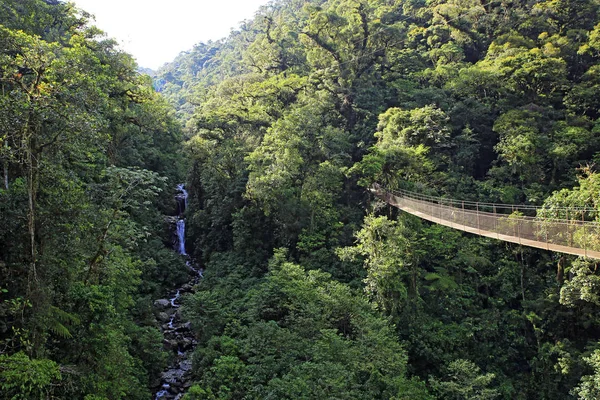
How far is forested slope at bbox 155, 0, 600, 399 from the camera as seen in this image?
30.3 feet

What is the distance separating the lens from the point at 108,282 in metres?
8.32

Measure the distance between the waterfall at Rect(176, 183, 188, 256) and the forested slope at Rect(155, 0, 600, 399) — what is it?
896 millimetres

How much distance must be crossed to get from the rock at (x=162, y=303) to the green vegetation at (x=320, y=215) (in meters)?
0.46

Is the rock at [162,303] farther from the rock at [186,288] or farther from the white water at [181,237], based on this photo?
the white water at [181,237]

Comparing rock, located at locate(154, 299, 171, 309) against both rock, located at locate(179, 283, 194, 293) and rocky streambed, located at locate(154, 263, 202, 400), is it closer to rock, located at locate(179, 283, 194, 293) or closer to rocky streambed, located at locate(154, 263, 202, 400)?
rocky streambed, located at locate(154, 263, 202, 400)

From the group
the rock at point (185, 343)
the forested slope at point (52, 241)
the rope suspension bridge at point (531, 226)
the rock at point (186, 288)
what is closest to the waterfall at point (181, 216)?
the rock at point (186, 288)

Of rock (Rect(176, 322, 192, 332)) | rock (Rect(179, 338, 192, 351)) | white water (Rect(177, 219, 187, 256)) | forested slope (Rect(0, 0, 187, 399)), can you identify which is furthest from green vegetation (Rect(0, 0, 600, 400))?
white water (Rect(177, 219, 187, 256))

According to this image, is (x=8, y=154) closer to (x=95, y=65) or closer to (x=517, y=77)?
(x=95, y=65)

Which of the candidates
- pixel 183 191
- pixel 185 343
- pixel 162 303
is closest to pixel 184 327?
pixel 185 343

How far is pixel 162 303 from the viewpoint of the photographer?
13242mm

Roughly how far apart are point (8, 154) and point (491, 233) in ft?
29.6

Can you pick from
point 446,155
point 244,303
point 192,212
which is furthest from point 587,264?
point 192,212

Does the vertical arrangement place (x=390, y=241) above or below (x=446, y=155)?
below

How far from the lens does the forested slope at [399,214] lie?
9.23 m
